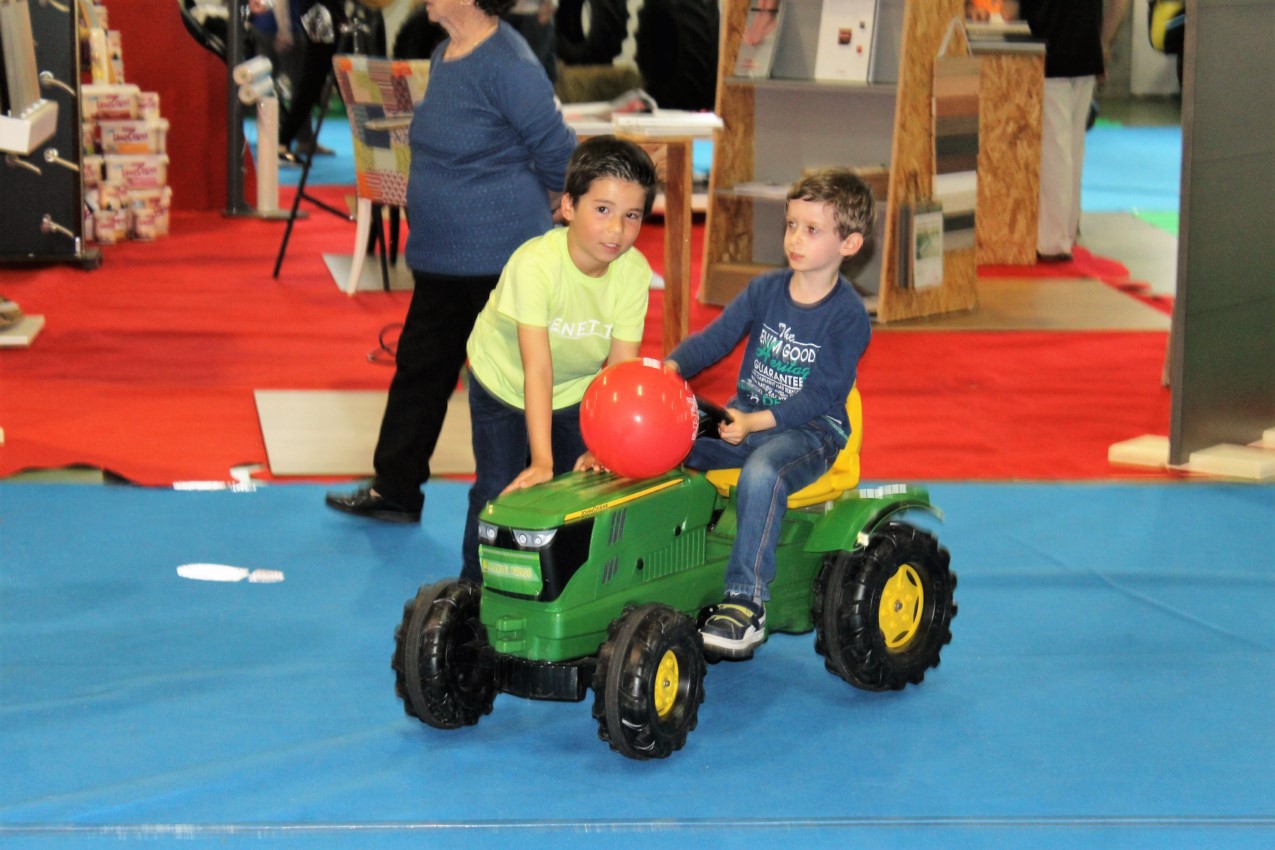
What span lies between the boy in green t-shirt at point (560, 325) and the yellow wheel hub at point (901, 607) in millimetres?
776

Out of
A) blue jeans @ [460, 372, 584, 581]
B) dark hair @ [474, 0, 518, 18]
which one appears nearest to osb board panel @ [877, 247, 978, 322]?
dark hair @ [474, 0, 518, 18]

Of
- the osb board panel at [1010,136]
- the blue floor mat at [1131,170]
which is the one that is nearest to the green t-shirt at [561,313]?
the osb board panel at [1010,136]

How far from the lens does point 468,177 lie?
14.4ft

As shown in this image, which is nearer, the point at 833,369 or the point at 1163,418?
the point at 833,369

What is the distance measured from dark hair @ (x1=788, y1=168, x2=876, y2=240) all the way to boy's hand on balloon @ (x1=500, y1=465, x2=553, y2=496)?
832 millimetres

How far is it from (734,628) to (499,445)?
34.0 inches

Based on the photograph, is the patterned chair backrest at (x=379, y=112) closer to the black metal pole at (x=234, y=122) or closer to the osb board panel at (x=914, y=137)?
the osb board panel at (x=914, y=137)

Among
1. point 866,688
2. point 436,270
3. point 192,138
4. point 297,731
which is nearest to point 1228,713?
point 866,688

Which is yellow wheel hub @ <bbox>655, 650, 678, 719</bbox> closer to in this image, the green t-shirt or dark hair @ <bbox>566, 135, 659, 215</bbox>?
the green t-shirt

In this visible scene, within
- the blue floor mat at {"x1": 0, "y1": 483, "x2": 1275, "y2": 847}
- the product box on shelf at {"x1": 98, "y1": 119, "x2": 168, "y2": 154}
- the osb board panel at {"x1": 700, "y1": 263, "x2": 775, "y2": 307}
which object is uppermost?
the product box on shelf at {"x1": 98, "y1": 119, "x2": 168, "y2": 154}

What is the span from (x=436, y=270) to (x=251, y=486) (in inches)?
45.3

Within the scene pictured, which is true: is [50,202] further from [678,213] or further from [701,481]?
[701,481]

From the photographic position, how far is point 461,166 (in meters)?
4.39

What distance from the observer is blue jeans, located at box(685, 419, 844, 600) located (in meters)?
3.42
